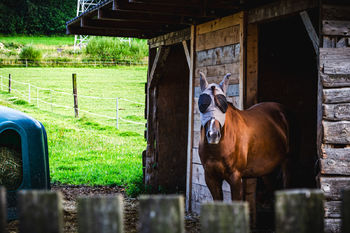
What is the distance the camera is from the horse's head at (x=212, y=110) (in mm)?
4645

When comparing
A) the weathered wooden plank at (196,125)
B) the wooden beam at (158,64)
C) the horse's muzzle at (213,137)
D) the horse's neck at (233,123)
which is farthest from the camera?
the wooden beam at (158,64)

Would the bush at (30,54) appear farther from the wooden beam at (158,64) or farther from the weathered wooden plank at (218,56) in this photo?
the weathered wooden plank at (218,56)

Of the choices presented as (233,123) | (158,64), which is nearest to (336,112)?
(233,123)

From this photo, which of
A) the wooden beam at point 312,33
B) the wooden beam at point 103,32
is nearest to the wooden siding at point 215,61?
the wooden beam at point 312,33

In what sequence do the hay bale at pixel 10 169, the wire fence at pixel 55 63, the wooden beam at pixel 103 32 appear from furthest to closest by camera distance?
the wire fence at pixel 55 63
the wooden beam at pixel 103 32
the hay bale at pixel 10 169

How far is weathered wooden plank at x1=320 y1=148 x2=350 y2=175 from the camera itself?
4.80 metres

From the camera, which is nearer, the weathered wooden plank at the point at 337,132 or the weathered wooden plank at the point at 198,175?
the weathered wooden plank at the point at 337,132

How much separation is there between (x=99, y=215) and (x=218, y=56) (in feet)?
18.5

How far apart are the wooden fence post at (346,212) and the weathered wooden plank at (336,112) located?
10.3ft

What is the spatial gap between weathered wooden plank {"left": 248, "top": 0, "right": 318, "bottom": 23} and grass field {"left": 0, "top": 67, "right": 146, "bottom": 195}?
182 inches

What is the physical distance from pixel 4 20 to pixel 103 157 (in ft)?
153

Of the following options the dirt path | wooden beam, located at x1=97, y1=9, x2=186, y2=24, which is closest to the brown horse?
the dirt path

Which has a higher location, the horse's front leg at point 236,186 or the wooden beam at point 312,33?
the wooden beam at point 312,33

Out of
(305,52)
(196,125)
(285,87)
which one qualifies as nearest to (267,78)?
(285,87)
